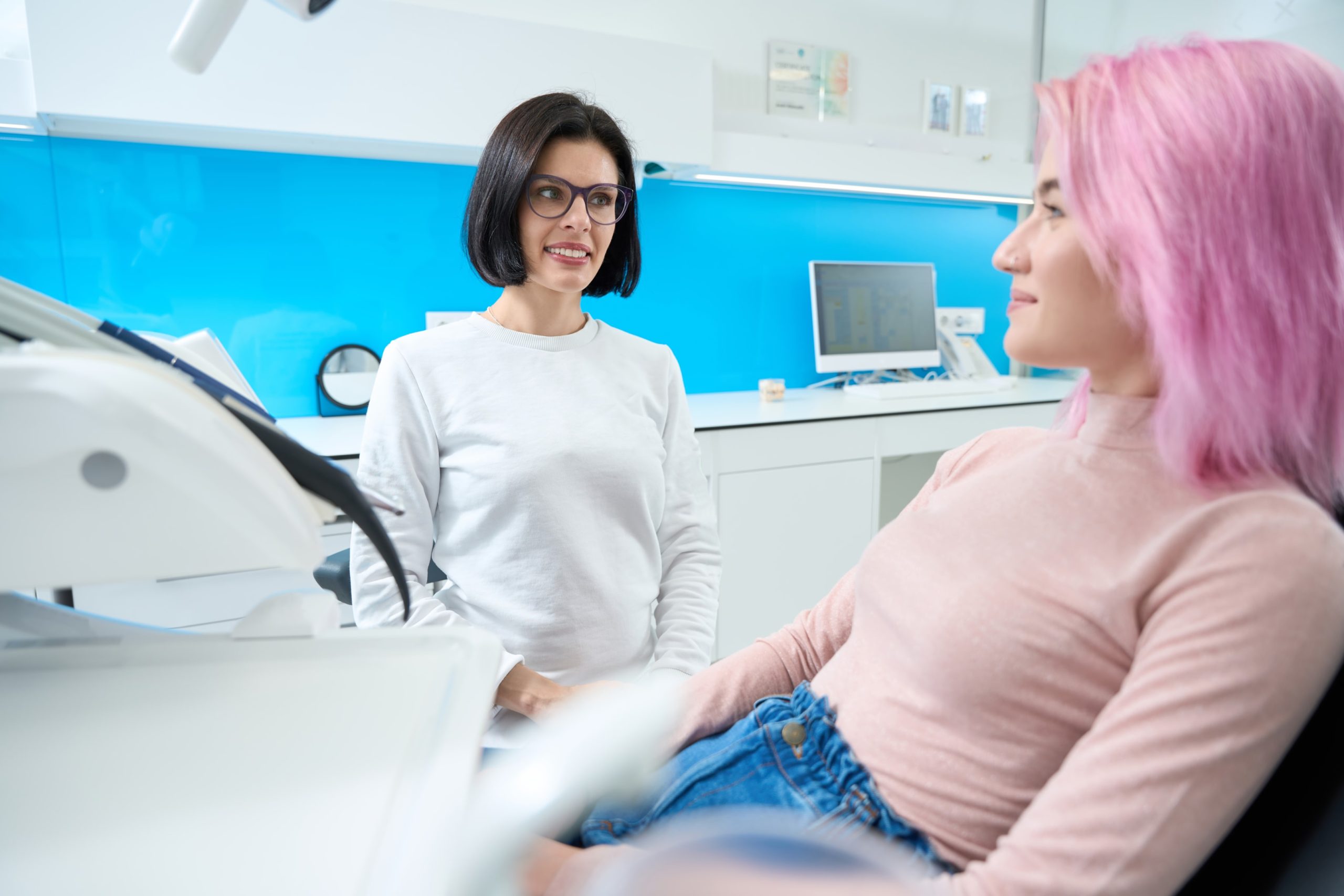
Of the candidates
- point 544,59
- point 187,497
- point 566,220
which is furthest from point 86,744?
point 544,59

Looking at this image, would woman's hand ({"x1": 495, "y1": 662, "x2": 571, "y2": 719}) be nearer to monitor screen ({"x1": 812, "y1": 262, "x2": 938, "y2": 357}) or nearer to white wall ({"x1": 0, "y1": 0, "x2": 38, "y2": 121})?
white wall ({"x1": 0, "y1": 0, "x2": 38, "y2": 121})

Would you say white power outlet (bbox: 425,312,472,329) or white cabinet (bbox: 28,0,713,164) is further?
white power outlet (bbox: 425,312,472,329)

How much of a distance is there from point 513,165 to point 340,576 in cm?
79

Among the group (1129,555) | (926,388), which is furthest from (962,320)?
(1129,555)

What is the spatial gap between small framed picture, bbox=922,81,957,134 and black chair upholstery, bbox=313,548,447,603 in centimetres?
292

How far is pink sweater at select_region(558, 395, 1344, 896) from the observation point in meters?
0.54

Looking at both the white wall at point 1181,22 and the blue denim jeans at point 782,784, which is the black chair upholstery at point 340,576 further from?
the white wall at point 1181,22

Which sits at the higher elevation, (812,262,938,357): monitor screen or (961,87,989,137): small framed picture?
(961,87,989,137): small framed picture

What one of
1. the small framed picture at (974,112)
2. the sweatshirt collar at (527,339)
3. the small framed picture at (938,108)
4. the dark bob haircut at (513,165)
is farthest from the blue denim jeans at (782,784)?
the small framed picture at (974,112)

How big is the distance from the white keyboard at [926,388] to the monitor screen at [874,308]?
0.15 meters

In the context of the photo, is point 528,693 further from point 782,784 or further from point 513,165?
point 513,165

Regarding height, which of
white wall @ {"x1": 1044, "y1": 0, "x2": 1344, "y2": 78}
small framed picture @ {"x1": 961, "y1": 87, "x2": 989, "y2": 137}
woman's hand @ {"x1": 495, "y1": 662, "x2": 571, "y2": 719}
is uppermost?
white wall @ {"x1": 1044, "y1": 0, "x2": 1344, "y2": 78}

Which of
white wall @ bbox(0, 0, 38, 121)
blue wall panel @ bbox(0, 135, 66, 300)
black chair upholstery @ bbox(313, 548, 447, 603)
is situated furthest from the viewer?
blue wall panel @ bbox(0, 135, 66, 300)

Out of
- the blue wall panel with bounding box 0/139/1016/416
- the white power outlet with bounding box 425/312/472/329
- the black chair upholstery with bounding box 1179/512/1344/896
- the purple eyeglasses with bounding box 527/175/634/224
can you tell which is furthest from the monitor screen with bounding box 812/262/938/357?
the black chair upholstery with bounding box 1179/512/1344/896
